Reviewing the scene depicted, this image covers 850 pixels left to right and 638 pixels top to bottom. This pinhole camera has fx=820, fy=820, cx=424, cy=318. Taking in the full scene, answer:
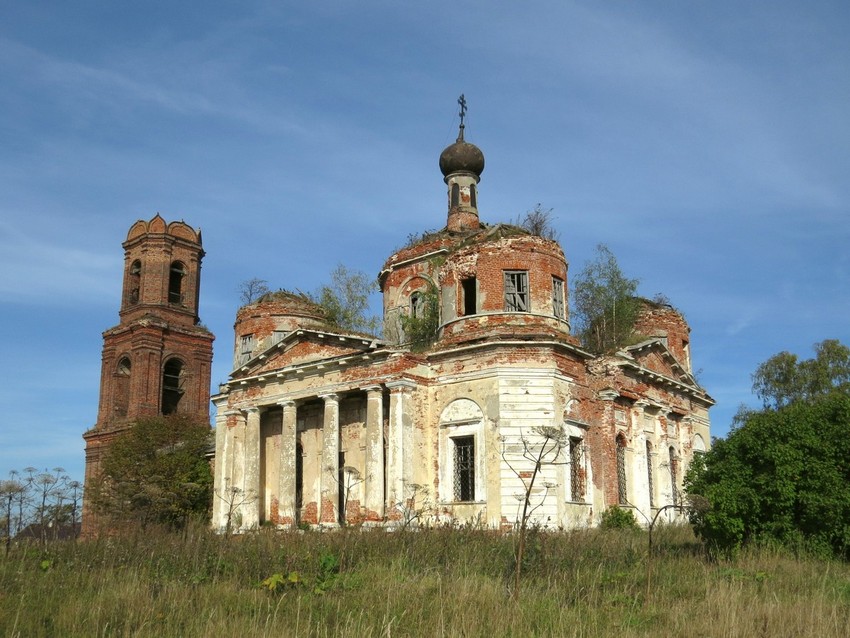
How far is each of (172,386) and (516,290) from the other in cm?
2126

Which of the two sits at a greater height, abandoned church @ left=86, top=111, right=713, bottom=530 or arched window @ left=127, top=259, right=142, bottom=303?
arched window @ left=127, top=259, right=142, bottom=303

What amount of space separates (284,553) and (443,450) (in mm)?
10105

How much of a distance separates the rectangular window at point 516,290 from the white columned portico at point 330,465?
17.3 ft

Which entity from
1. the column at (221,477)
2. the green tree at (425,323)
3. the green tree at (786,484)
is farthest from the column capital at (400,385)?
the green tree at (786,484)

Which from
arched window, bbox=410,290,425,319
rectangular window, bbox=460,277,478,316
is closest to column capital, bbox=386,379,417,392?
rectangular window, bbox=460,277,478,316

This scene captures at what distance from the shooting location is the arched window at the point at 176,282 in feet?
121

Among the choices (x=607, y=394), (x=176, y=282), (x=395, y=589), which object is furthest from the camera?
(x=176, y=282)

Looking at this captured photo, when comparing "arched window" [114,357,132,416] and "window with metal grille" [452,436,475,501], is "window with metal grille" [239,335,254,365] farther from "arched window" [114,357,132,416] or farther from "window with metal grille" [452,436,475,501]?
"window with metal grille" [452,436,475,501]

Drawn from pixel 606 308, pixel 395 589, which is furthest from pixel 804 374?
pixel 395 589

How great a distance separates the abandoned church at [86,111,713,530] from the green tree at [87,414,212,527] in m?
4.02

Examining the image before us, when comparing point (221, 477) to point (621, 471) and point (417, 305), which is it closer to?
point (417, 305)

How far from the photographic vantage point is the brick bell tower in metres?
34.8

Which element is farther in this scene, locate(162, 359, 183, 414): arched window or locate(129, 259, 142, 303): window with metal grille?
locate(129, 259, 142, 303): window with metal grille

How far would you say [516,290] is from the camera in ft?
67.9
